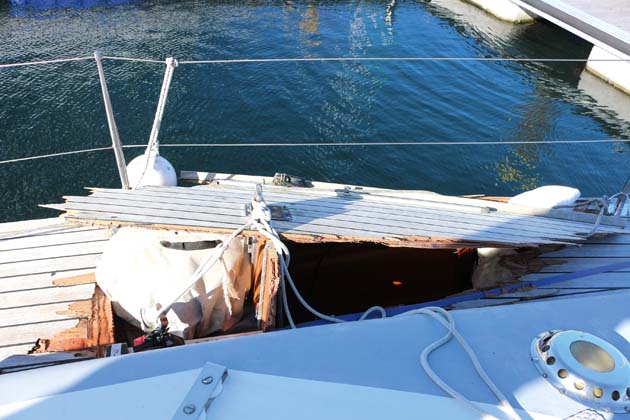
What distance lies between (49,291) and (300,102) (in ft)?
33.2

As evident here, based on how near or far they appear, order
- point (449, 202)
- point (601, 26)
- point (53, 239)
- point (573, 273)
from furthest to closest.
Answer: point (601, 26) → point (449, 202) → point (573, 273) → point (53, 239)

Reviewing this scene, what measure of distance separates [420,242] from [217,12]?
18769 mm

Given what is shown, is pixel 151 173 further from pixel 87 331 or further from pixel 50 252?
pixel 87 331

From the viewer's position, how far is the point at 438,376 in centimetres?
164

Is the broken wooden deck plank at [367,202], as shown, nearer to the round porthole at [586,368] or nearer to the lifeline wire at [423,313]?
the lifeline wire at [423,313]

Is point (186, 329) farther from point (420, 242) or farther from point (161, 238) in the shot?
point (420, 242)

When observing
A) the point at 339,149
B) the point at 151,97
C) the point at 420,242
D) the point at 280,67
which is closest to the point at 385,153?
the point at 339,149

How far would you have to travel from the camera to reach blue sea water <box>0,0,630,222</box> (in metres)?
10.2

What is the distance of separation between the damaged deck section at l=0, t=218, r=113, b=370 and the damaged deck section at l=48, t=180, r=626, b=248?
68 cm

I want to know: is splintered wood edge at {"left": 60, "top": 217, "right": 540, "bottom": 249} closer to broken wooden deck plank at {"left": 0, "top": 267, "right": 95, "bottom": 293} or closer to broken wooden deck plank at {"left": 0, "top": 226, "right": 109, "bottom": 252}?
broken wooden deck plank at {"left": 0, "top": 267, "right": 95, "bottom": 293}

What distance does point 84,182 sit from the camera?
9.11 metres

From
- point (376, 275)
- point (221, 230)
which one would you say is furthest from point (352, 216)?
point (376, 275)

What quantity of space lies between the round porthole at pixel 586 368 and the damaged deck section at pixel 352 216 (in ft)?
4.81

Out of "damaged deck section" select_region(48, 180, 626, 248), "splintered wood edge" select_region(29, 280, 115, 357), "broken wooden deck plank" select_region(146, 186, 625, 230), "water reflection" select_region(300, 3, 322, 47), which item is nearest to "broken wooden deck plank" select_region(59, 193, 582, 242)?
"damaged deck section" select_region(48, 180, 626, 248)
